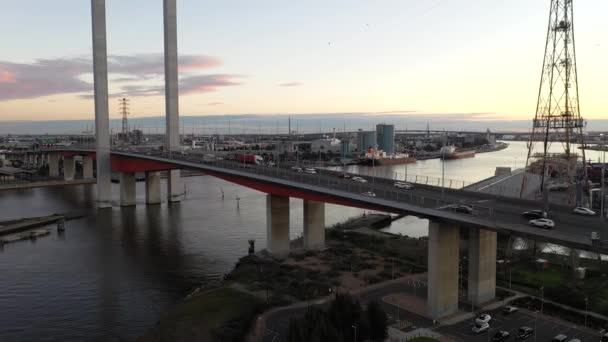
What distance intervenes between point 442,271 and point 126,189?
30.8 metres

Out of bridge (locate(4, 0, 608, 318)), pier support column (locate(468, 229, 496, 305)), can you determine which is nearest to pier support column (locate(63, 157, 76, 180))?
bridge (locate(4, 0, 608, 318))

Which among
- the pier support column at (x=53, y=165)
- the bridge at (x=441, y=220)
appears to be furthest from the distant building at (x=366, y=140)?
the bridge at (x=441, y=220)

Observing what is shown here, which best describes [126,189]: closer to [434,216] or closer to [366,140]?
[434,216]

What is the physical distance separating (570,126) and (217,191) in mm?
32789

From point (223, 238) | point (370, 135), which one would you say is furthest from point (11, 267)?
point (370, 135)

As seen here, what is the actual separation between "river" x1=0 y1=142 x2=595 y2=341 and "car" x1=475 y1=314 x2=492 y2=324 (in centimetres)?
1005

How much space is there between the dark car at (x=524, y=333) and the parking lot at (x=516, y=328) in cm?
10

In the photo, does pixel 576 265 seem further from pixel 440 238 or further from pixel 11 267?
pixel 11 267

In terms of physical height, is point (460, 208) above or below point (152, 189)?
above

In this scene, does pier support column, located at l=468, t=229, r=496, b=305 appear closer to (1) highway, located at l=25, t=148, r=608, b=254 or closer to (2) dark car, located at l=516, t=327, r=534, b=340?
(1) highway, located at l=25, t=148, r=608, b=254

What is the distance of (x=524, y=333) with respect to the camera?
14023 millimetres

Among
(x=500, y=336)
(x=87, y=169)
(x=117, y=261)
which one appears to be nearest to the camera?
(x=500, y=336)

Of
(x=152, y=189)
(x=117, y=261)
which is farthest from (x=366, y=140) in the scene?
(x=117, y=261)

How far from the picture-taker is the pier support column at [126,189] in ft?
133
